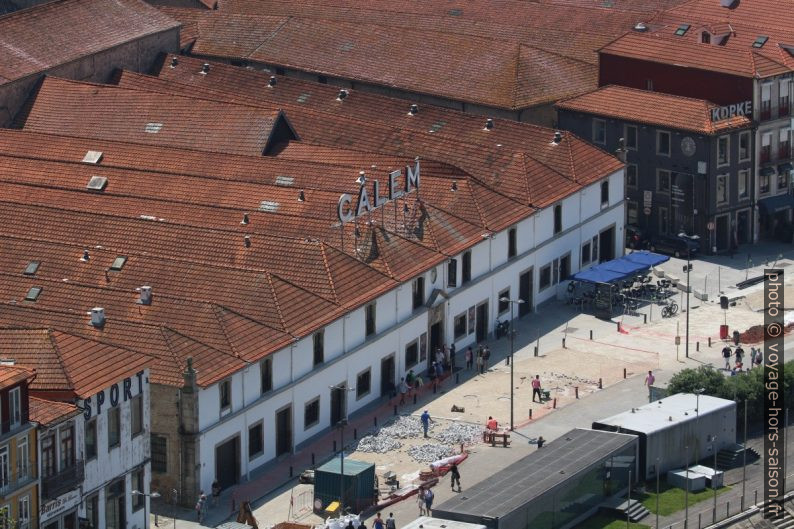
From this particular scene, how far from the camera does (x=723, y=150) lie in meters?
182

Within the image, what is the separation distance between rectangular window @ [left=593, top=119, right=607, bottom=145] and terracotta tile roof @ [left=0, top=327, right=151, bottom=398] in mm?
63983

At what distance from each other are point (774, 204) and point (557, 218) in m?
22.7

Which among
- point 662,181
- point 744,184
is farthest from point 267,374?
point 744,184

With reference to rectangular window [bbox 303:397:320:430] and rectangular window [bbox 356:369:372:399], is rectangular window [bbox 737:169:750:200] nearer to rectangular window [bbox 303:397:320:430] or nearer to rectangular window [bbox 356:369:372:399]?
rectangular window [bbox 356:369:372:399]

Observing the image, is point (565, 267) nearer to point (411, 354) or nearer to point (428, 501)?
point (411, 354)

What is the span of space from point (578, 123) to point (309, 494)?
195 feet

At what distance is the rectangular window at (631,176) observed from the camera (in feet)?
609

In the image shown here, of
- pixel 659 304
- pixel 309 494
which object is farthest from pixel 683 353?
pixel 309 494

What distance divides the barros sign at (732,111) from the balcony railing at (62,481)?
71.9 m

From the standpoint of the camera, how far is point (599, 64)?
7648 inches

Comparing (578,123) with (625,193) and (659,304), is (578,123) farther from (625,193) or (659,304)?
(659,304)

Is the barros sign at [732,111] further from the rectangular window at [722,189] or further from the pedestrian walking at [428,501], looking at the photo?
the pedestrian walking at [428,501]

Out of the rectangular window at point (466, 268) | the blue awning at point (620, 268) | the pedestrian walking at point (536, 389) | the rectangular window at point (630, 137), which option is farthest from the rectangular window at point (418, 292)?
the rectangular window at point (630, 137)

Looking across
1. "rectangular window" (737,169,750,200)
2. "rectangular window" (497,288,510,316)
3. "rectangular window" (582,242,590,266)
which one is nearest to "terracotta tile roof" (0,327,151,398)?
"rectangular window" (497,288,510,316)
